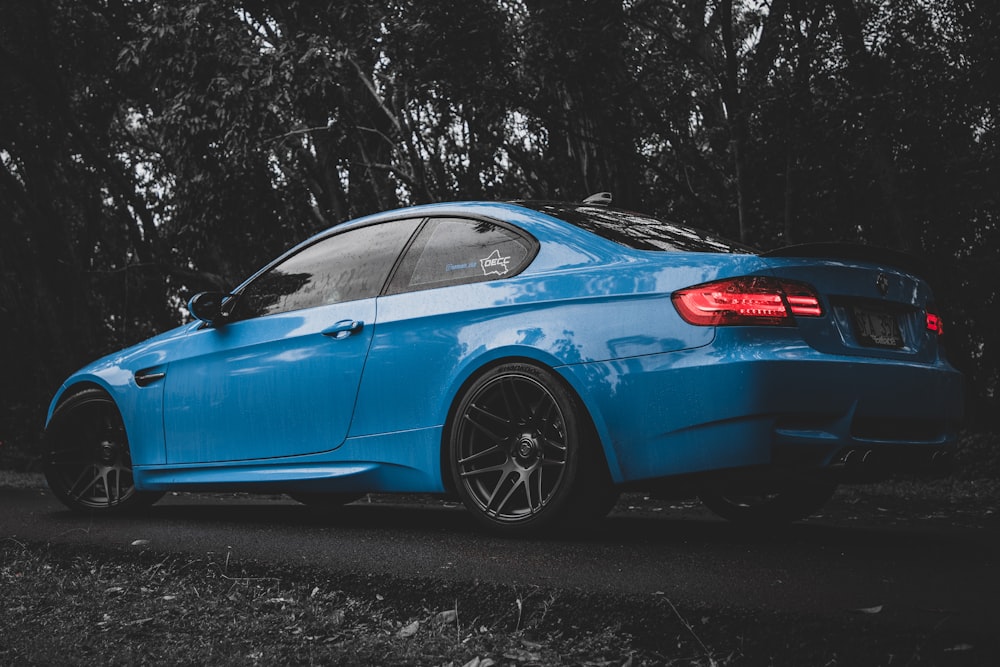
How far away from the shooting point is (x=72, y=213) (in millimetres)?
20250

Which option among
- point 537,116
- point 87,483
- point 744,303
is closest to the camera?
point 744,303

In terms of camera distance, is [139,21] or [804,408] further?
[139,21]

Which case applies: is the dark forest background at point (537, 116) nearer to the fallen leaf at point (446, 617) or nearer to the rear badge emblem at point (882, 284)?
the rear badge emblem at point (882, 284)

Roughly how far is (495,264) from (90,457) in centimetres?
304

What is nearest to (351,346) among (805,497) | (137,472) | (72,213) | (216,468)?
(216,468)

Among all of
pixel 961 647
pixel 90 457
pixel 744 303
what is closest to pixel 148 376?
pixel 90 457

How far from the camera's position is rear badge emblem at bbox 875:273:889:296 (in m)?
4.45

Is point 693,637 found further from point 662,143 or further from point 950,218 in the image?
point 662,143

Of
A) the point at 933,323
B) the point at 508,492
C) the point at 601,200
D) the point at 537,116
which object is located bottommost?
the point at 508,492

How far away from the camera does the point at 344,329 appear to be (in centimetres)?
520

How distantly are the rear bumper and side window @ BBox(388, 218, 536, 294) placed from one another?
0.82 metres

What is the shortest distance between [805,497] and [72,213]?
17871 mm

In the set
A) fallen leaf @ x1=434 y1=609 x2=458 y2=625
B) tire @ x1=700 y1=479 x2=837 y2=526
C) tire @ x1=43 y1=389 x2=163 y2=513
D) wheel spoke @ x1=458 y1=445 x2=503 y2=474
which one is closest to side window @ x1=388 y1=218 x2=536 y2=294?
wheel spoke @ x1=458 y1=445 x2=503 y2=474

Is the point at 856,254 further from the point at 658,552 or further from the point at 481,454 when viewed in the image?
the point at 481,454
